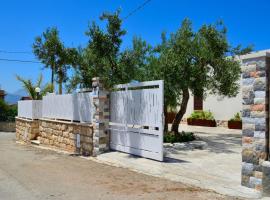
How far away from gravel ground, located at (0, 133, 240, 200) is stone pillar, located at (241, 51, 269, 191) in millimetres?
819

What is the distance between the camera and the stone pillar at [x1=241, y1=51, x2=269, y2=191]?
6645 millimetres

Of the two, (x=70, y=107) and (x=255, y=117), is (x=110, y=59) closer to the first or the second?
(x=70, y=107)

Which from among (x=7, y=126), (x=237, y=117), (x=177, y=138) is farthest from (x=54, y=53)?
(x=7, y=126)

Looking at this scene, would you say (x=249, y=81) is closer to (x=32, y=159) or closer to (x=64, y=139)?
(x=32, y=159)

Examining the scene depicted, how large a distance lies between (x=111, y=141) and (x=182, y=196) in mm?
5343

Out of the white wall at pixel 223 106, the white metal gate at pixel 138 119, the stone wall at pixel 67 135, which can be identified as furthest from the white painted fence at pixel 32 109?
the white wall at pixel 223 106

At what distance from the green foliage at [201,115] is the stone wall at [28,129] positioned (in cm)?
1018

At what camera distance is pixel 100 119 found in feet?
37.5

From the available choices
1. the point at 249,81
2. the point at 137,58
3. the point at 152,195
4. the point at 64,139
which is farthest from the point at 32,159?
the point at 249,81

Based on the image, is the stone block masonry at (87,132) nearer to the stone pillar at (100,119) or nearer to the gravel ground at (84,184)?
the stone pillar at (100,119)

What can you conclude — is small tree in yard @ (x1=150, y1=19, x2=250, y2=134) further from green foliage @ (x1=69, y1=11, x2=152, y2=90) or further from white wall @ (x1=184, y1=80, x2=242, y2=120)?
white wall @ (x1=184, y1=80, x2=242, y2=120)

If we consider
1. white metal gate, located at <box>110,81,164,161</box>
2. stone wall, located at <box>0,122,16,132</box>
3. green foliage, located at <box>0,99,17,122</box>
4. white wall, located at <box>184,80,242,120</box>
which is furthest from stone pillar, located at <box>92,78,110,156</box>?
green foliage, located at <box>0,99,17,122</box>

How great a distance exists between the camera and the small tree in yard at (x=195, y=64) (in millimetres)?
12320

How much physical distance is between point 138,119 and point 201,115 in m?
13.5
